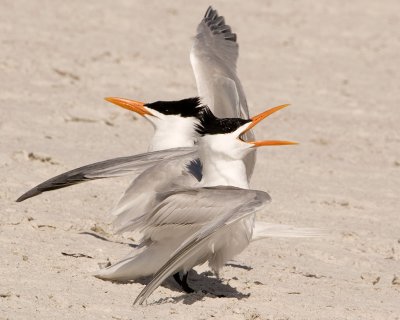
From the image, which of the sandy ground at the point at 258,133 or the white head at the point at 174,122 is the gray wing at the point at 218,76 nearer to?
the white head at the point at 174,122

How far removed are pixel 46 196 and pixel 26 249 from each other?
0.93 m

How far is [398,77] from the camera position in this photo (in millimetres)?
9633

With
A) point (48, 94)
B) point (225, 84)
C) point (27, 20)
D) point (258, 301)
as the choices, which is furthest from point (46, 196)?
point (27, 20)

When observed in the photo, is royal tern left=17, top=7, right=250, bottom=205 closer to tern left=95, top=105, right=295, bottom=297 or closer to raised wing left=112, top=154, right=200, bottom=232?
raised wing left=112, top=154, right=200, bottom=232

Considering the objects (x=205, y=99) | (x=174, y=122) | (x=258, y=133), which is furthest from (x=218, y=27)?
(x=174, y=122)

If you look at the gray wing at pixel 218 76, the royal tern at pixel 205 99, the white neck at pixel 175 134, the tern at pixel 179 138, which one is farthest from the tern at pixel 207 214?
the gray wing at pixel 218 76

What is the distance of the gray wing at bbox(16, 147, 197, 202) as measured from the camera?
4625 millimetres

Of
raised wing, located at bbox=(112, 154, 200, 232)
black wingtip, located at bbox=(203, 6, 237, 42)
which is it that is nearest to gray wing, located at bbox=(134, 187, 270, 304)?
raised wing, located at bbox=(112, 154, 200, 232)

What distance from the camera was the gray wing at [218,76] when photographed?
592 cm

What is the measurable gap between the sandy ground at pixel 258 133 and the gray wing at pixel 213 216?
16 centimetres

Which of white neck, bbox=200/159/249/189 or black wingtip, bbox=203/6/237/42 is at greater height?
black wingtip, bbox=203/6/237/42

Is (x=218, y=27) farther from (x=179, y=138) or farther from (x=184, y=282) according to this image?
(x=184, y=282)

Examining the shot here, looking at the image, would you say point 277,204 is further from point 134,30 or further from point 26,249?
point 134,30

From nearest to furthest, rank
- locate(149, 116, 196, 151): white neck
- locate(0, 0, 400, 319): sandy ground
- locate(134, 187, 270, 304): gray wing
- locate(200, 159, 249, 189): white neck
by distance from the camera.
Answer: locate(134, 187, 270, 304): gray wing < locate(0, 0, 400, 319): sandy ground < locate(200, 159, 249, 189): white neck < locate(149, 116, 196, 151): white neck
